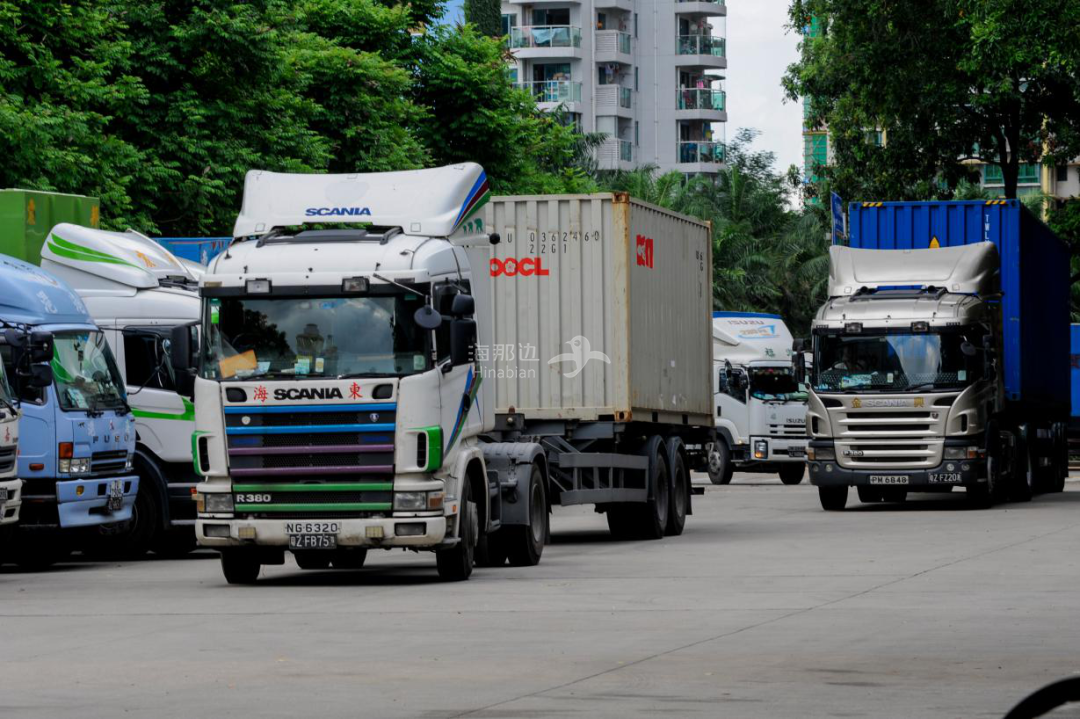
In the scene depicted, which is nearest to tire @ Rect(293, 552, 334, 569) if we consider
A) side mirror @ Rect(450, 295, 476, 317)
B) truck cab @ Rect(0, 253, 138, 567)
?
truck cab @ Rect(0, 253, 138, 567)

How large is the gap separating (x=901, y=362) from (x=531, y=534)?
34.8ft

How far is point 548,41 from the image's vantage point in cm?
9856

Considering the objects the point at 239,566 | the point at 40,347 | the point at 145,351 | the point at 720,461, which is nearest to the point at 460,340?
the point at 239,566

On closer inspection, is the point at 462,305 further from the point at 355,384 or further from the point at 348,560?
the point at 348,560

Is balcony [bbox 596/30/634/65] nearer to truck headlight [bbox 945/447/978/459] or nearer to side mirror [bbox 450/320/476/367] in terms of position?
truck headlight [bbox 945/447/978/459]

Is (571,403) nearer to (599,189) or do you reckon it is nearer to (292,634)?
(292,634)

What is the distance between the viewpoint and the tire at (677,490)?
23.7 metres

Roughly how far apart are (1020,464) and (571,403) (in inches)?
481

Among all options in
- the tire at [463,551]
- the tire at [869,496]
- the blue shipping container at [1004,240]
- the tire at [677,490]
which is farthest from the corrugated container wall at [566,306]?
the tire at [869,496]

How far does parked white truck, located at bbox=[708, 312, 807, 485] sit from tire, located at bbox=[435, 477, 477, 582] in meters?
24.5

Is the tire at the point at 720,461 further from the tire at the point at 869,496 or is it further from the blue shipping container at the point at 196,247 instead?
the blue shipping container at the point at 196,247

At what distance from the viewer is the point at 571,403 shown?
21438 millimetres

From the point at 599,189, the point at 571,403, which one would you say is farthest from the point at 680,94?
the point at 571,403

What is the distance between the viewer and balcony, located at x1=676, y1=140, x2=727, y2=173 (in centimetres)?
10331
